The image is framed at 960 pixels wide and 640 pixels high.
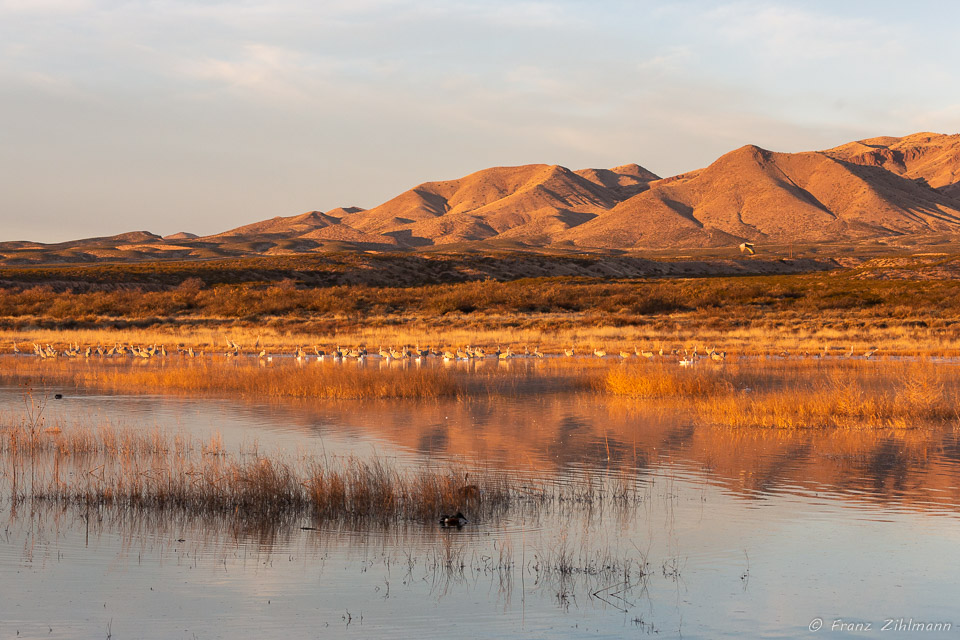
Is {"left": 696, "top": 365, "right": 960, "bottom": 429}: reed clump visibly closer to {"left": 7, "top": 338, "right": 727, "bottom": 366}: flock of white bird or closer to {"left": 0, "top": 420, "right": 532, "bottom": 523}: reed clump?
{"left": 0, "top": 420, "right": 532, "bottom": 523}: reed clump

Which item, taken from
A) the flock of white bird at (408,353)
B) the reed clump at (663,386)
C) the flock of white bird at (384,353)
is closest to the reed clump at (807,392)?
the reed clump at (663,386)

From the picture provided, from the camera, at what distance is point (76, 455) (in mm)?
15406

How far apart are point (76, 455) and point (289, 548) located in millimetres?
6768

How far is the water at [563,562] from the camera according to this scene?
25.8ft

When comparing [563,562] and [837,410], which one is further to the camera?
[837,410]

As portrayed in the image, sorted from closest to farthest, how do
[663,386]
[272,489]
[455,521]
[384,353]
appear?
[455,521] → [272,489] → [663,386] → [384,353]

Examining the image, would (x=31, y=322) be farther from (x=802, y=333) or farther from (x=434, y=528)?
(x=434, y=528)

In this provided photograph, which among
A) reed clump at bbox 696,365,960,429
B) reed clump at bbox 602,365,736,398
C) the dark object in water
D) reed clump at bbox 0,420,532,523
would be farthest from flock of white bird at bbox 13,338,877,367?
the dark object in water

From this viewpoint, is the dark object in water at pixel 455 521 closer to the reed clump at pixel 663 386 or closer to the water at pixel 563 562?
the water at pixel 563 562

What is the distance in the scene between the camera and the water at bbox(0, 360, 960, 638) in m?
7.85

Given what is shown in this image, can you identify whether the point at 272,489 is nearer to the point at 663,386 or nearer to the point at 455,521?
the point at 455,521

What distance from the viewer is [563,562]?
9375mm

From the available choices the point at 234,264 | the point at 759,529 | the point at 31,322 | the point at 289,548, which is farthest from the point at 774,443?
the point at 234,264

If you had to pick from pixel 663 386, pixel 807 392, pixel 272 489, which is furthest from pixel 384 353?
pixel 272 489
